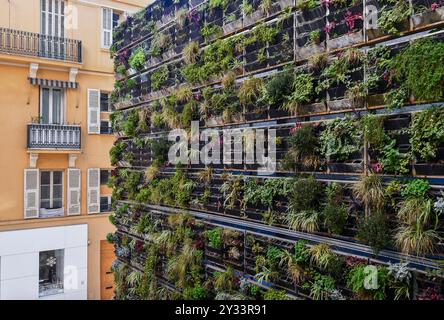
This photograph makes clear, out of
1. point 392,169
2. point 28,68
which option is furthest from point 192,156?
point 28,68

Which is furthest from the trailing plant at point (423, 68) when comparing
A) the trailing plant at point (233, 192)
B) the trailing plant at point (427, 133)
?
the trailing plant at point (233, 192)

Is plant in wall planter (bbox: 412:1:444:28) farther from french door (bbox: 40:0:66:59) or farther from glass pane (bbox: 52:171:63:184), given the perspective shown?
glass pane (bbox: 52:171:63:184)

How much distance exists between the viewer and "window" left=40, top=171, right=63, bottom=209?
11773 millimetres

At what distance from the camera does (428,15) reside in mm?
3070

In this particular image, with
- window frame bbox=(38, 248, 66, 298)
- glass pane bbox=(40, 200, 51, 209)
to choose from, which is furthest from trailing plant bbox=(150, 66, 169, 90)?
window frame bbox=(38, 248, 66, 298)

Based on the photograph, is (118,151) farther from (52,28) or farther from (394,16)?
(52,28)

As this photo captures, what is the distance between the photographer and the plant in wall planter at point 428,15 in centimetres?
301

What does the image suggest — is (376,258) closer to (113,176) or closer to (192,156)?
(192,156)

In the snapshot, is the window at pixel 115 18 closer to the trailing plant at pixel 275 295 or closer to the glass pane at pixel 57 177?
the glass pane at pixel 57 177

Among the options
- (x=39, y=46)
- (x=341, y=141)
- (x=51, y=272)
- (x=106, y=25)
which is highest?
(x=106, y=25)

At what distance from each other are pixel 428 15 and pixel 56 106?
1130 centimetres

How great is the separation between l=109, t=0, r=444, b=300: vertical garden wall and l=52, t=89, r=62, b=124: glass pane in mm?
6472

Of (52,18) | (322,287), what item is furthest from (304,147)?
(52,18)
